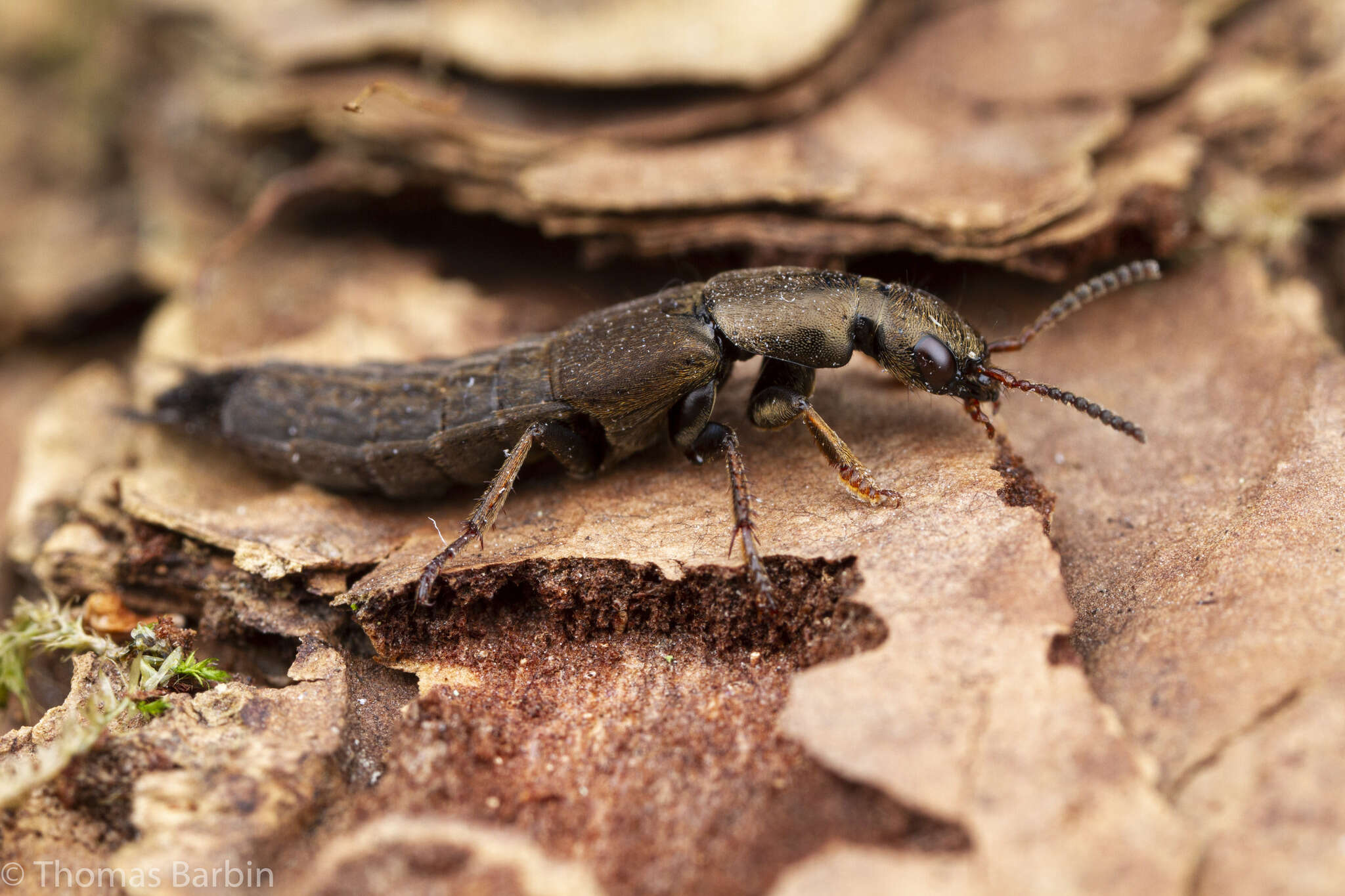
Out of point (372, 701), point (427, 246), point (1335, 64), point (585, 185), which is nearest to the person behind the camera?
point (372, 701)

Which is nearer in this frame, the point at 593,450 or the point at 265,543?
the point at 265,543

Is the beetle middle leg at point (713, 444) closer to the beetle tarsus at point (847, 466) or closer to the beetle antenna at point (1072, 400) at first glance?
the beetle tarsus at point (847, 466)

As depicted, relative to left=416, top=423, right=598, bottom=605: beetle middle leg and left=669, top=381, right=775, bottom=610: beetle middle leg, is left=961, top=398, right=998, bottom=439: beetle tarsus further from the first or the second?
left=416, top=423, right=598, bottom=605: beetle middle leg

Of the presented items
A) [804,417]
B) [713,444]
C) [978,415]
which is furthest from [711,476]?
[978,415]

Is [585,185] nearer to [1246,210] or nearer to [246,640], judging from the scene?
[246,640]

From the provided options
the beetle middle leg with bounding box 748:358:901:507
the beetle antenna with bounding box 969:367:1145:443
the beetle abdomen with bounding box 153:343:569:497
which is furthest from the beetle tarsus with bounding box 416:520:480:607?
the beetle antenna with bounding box 969:367:1145:443

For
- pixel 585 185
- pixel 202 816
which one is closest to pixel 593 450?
pixel 585 185

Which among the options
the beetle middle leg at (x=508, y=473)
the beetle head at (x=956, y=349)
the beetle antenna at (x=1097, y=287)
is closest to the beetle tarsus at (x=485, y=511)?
the beetle middle leg at (x=508, y=473)
